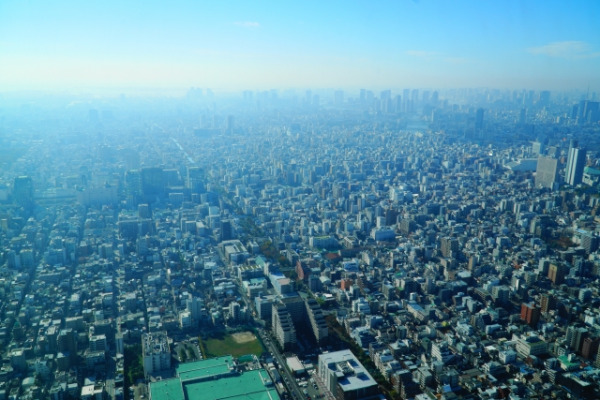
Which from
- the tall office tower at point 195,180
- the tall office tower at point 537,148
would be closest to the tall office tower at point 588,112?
the tall office tower at point 537,148

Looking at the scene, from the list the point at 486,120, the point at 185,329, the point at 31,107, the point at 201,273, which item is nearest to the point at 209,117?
the point at 31,107

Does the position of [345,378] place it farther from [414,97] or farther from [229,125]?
[414,97]

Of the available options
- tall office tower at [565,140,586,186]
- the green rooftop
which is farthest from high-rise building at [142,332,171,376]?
tall office tower at [565,140,586,186]

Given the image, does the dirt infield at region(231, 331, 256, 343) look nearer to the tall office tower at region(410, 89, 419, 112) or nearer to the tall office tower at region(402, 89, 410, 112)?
the tall office tower at region(402, 89, 410, 112)

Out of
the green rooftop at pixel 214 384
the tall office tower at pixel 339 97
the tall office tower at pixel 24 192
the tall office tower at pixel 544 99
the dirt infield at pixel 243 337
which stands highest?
the tall office tower at pixel 544 99

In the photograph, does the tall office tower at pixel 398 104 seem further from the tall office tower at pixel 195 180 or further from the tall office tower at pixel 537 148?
the tall office tower at pixel 195 180

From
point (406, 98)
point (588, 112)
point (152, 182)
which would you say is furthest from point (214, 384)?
point (406, 98)
